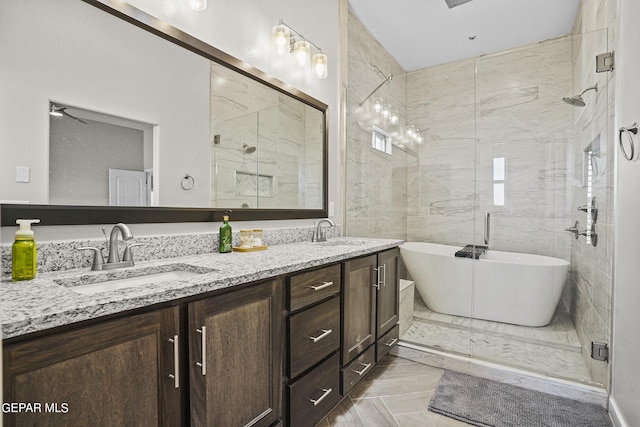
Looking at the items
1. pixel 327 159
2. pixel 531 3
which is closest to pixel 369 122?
pixel 327 159

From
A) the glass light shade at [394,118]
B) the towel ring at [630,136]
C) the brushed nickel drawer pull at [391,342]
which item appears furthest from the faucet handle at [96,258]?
the glass light shade at [394,118]

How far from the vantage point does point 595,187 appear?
7.16 ft

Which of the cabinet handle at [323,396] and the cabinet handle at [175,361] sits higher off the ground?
the cabinet handle at [175,361]

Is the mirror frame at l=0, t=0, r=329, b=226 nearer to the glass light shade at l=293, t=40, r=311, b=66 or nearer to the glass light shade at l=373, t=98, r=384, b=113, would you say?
the glass light shade at l=293, t=40, r=311, b=66

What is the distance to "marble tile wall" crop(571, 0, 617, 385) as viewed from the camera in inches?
77.4

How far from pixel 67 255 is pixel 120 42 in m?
0.88

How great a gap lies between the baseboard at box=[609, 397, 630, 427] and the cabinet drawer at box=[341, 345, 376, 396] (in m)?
1.23

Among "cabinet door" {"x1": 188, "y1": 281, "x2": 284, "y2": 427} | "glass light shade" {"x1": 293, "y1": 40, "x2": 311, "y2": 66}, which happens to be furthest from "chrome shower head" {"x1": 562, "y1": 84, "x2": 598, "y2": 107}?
"cabinet door" {"x1": 188, "y1": 281, "x2": 284, "y2": 427}

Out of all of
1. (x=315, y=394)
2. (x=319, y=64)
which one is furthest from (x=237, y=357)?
(x=319, y=64)

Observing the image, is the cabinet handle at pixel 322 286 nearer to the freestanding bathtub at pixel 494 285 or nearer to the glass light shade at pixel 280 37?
the glass light shade at pixel 280 37

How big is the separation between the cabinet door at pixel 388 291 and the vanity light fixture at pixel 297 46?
1.38 metres

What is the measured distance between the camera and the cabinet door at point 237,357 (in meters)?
1.04

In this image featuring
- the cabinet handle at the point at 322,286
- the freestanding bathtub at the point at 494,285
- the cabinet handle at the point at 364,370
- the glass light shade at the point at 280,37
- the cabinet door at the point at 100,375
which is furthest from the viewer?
the freestanding bathtub at the point at 494,285

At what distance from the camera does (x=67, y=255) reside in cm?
123
